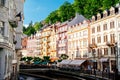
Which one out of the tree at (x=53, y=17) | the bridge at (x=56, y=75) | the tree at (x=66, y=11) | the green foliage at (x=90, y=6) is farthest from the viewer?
the tree at (x=53, y=17)

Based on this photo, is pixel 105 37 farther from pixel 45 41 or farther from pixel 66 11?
pixel 45 41

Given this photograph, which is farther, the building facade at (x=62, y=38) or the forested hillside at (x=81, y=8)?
the building facade at (x=62, y=38)

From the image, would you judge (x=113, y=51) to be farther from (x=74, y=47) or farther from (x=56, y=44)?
(x=56, y=44)

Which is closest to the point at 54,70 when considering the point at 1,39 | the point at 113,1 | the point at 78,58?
the point at 78,58

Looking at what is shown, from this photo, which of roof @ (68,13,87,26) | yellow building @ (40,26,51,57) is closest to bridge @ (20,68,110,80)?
roof @ (68,13,87,26)

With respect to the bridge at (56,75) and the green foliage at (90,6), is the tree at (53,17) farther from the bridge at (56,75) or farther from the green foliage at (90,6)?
the bridge at (56,75)

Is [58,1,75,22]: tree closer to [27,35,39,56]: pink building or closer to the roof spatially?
the roof

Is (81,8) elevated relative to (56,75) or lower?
elevated

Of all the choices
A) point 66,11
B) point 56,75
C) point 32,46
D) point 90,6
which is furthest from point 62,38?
point 32,46

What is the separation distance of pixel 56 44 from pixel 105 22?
44284 mm

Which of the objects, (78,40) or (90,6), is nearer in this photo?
(78,40)

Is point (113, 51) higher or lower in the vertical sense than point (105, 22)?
lower

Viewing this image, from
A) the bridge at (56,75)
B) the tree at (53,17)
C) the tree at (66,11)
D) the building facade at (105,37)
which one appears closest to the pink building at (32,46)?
the tree at (53,17)

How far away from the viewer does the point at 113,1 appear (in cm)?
8456
